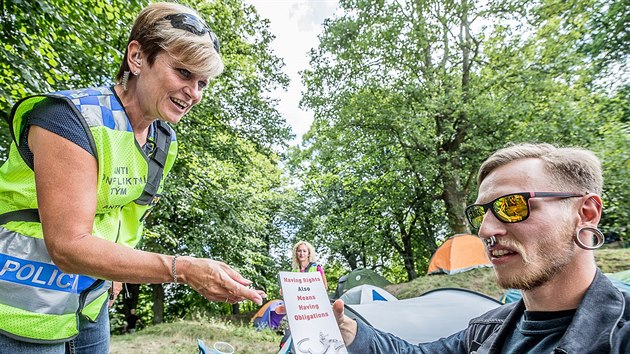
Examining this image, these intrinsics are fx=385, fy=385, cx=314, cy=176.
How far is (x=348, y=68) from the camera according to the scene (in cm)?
1430

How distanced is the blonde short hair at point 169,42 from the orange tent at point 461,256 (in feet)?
34.3

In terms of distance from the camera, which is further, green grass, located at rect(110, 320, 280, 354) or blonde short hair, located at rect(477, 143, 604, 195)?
green grass, located at rect(110, 320, 280, 354)

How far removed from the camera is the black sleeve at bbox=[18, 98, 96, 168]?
1084 mm

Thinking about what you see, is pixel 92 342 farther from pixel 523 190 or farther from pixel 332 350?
pixel 523 190

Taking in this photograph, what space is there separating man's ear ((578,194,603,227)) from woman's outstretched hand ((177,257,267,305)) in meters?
1.30

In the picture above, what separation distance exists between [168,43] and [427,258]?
795 inches

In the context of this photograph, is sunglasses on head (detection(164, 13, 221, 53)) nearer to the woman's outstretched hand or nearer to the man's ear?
the woman's outstretched hand

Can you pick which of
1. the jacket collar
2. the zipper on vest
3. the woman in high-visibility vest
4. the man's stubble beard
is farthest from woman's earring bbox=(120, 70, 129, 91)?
the jacket collar

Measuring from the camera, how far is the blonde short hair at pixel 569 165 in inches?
60.4

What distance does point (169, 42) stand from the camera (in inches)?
52.3

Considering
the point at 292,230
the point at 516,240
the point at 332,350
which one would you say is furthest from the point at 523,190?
the point at 292,230

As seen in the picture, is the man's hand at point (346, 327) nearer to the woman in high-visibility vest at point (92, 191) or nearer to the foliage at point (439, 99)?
the woman in high-visibility vest at point (92, 191)

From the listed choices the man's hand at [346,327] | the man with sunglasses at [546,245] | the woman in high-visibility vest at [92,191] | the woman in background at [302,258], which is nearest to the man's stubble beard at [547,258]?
the man with sunglasses at [546,245]

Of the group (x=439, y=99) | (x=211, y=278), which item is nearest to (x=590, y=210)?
(x=211, y=278)
